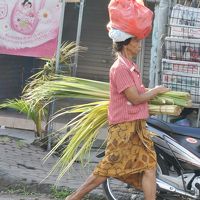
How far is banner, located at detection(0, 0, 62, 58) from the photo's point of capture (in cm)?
803

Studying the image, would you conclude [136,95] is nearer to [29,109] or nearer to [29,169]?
[29,169]

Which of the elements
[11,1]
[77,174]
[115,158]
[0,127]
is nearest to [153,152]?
[115,158]

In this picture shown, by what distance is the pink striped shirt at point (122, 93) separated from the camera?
4.64m

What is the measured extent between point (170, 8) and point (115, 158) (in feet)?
6.84

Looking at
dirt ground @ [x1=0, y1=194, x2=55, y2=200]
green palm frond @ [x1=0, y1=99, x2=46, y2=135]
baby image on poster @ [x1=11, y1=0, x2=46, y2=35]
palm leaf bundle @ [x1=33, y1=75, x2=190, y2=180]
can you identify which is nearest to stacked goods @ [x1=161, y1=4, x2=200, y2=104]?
palm leaf bundle @ [x1=33, y1=75, x2=190, y2=180]

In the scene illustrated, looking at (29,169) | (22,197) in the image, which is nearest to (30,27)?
(29,169)

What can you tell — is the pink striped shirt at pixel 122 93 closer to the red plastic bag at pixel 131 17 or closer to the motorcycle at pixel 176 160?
the red plastic bag at pixel 131 17

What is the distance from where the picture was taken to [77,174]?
6.84 metres

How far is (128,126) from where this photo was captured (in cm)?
472

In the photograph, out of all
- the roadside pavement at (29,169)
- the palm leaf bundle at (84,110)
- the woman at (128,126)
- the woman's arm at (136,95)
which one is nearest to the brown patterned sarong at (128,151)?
the woman at (128,126)

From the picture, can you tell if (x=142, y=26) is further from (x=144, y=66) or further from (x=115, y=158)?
(x=144, y=66)

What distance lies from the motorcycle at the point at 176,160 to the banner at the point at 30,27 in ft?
10.6

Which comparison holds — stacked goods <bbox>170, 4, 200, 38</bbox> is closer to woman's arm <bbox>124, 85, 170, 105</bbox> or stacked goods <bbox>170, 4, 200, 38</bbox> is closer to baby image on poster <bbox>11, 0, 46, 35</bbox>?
woman's arm <bbox>124, 85, 170, 105</bbox>

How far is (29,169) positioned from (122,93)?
8.26ft
